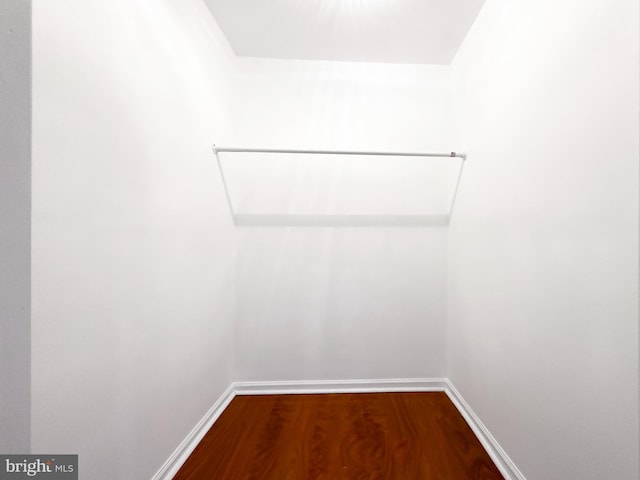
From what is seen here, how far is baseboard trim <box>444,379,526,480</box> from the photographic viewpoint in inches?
43.2

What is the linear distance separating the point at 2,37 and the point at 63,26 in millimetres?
A: 152

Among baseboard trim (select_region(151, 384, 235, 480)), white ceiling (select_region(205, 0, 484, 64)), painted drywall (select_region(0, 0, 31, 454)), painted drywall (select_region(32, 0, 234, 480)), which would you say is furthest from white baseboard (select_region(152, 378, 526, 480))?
white ceiling (select_region(205, 0, 484, 64))

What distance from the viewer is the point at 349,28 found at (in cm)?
157

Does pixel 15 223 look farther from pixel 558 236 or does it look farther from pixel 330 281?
pixel 558 236

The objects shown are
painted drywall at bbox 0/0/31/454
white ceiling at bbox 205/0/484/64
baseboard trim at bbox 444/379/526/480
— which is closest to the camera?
painted drywall at bbox 0/0/31/454

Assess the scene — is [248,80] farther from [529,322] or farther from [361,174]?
[529,322]

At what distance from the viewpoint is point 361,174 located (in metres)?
1.83

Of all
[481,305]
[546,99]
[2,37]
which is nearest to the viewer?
[2,37]

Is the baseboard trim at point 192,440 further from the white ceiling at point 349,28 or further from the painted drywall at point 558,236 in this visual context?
the white ceiling at point 349,28

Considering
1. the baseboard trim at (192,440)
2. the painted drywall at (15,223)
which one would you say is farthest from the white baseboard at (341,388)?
the painted drywall at (15,223)

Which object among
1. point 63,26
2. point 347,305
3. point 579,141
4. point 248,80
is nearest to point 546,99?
point 579,141

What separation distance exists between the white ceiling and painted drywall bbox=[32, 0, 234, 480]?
0.29 m

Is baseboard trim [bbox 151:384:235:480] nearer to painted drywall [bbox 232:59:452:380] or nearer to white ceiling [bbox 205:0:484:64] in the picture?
painted drywall [bbox 232:59:452:380]

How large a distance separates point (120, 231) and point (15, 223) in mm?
267
